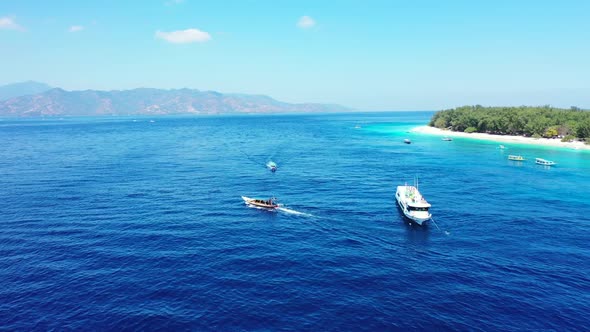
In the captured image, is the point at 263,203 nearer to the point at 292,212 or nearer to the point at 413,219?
the point at 292,212

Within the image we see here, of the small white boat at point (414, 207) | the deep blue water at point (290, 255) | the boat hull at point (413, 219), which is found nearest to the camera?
the deep blue water at point (290, 255)

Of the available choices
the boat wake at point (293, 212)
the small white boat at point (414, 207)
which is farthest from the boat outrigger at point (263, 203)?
the small white boat at point (414, 207)

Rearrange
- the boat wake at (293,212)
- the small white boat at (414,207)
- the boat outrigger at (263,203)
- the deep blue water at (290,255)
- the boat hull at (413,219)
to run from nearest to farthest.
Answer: the deep blue water at (290,255) < the boat hull at (413,219) < the small white boat at (414,207) < the boat wake at (293,212) < the boat outrigger at (263,203)

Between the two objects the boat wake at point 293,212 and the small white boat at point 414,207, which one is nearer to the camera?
the small white boat at point 414,207

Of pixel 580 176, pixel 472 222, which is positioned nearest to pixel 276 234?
pixel 472 222

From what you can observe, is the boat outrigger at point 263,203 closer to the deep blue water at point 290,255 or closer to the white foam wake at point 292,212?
the white foam wake at point 292,212

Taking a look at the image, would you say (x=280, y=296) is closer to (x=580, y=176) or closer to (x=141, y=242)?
(x=141, y=242)

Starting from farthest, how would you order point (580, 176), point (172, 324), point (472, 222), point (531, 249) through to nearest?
point (580, 176) < point (472, 222) < point (531, 249) < point (172, 324)

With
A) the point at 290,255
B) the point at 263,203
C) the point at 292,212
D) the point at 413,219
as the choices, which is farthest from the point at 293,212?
the point at 413,219
